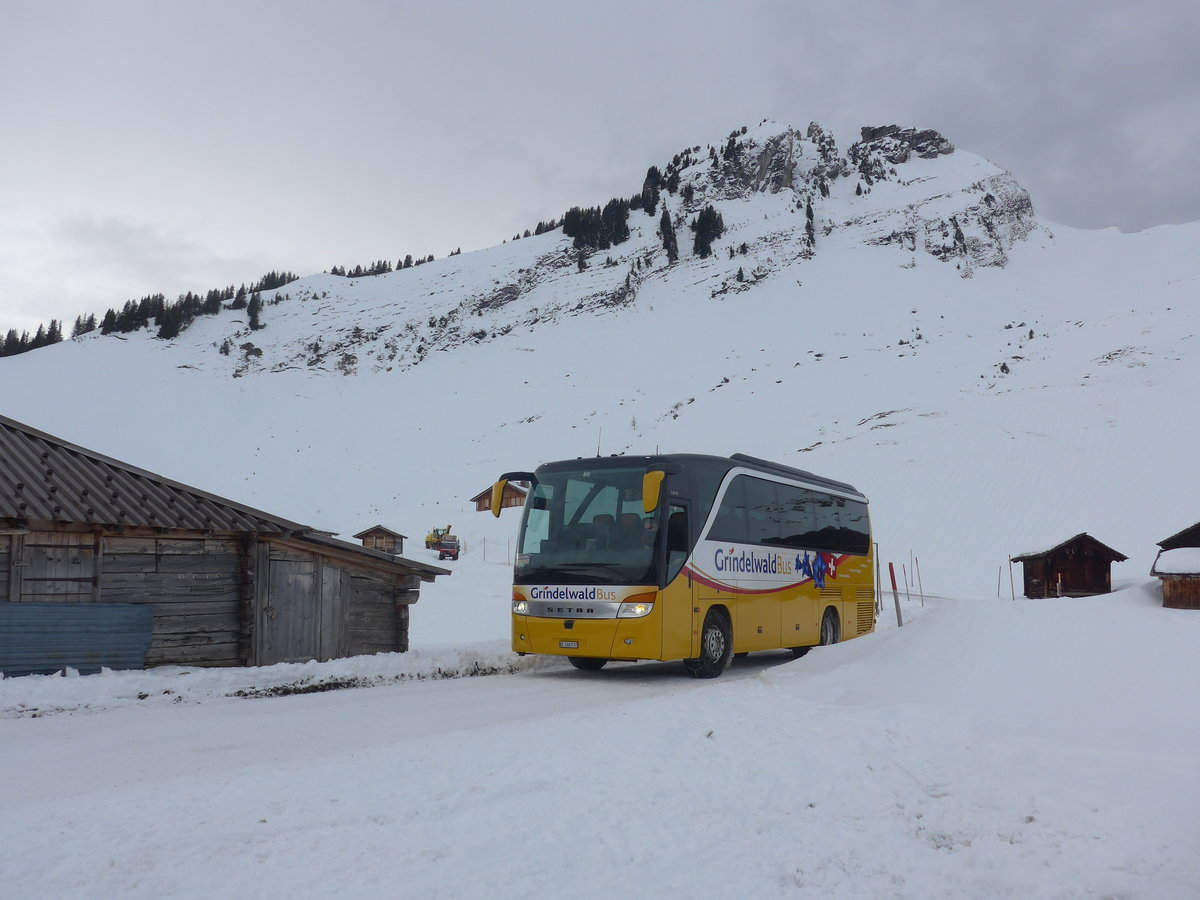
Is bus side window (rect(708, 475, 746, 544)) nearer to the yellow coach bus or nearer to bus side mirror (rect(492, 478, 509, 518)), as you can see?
the yellow coach bus

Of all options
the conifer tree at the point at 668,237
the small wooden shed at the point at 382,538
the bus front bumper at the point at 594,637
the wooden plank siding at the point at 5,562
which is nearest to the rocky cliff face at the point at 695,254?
the conifer tree at the point at 668,237

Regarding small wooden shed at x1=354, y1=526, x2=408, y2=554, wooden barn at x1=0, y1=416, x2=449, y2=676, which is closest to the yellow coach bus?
wooden barn at x1=0, y1=416, x2=449, y2=676

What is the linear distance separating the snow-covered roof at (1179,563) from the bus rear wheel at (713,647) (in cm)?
998

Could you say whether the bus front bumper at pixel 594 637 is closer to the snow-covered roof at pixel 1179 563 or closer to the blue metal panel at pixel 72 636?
the blue metal panel at pixel 72 636

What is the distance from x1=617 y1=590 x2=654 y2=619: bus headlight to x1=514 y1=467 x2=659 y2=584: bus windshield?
0.22m

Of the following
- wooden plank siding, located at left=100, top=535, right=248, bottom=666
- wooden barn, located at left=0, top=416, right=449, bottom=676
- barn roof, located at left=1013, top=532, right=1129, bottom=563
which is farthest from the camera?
barn roof, located at left=1013, top=532, right=1129, bottom=563

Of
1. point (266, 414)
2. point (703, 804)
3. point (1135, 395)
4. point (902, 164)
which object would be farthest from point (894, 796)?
point (902, 164)

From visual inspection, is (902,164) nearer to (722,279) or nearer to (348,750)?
(722,279)

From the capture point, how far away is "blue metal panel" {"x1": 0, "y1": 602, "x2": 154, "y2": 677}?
38.9ft

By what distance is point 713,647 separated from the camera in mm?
12836

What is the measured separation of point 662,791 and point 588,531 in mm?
6565

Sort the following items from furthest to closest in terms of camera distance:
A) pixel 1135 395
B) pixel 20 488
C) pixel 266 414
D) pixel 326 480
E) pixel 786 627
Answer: pixel 266 414 < pixel 326 480 < pixel 1135 395 < pixel 786 627 < pixel 20 488

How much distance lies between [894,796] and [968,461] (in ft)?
148

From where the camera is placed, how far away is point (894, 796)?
5.76 m
